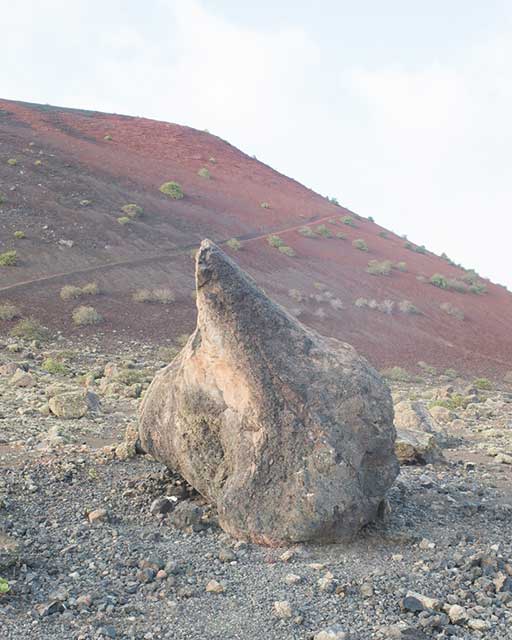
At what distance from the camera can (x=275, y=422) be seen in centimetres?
538

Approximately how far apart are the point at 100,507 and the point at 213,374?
5.51ft

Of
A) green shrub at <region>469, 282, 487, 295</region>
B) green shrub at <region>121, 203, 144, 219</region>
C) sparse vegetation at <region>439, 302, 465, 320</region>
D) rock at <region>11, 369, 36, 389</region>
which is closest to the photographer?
rock at <region>11, 369, 36, 389</region>

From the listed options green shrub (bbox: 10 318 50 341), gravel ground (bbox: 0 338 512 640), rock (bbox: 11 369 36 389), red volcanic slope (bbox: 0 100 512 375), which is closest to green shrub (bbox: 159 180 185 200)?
red volcanic slope (bbox: 0 100 512 375)

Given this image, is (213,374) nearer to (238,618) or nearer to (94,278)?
(238,618)

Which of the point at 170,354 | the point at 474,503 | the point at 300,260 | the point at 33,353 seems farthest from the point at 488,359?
the point at 474,503

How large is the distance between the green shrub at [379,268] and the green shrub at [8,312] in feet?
63.1

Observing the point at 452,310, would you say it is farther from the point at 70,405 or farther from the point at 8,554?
the point at 8,554

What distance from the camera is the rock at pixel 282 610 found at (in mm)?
4113

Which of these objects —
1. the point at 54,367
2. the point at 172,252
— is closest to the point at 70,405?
the point at 54,367

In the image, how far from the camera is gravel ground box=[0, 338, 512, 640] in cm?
403

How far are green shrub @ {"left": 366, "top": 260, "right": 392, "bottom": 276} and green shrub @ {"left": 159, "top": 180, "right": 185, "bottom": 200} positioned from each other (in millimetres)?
10664

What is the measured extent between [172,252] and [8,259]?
740 centimetres

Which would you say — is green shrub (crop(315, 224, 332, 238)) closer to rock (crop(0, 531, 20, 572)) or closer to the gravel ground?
the gravel ground

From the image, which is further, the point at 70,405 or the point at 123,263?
the point at 123,263
